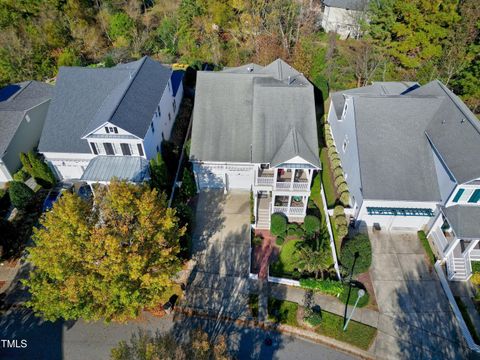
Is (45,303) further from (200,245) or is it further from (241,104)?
(241,104)

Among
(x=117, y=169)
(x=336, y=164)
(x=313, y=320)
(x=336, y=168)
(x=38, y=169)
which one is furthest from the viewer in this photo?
(x=336, y=164)

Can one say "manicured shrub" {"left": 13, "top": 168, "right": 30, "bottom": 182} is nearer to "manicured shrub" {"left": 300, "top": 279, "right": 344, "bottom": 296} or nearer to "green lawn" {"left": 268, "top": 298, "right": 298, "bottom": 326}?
"green lawn" {"left": 268, "top": 298, "right": 298, "bottom": 326}

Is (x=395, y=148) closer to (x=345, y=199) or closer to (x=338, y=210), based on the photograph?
(x=345, y=199)

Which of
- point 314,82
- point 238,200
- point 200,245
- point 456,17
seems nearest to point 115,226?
point 200,245

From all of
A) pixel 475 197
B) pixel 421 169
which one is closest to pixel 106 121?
pixel 421 169

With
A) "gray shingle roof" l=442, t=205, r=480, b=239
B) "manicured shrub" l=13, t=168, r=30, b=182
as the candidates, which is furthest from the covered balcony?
"manicured shrub" l=13, t=168, r=30, b=182

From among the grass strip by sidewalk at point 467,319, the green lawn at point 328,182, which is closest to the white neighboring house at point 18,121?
the green lawn at point 328,182
